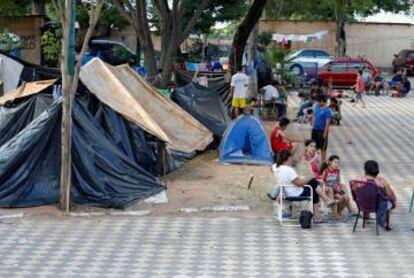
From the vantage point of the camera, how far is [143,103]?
1521cm

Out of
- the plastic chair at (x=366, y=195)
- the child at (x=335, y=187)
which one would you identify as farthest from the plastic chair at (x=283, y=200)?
the plastic chair at (x=366, y=195)

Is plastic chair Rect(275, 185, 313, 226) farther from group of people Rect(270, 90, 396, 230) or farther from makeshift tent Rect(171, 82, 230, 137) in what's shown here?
makeshift tent Rect(171, 82, 230, 137)

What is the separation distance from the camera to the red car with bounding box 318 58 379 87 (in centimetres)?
3322

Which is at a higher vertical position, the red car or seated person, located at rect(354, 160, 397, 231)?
the red car

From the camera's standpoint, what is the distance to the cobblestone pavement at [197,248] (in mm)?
8844

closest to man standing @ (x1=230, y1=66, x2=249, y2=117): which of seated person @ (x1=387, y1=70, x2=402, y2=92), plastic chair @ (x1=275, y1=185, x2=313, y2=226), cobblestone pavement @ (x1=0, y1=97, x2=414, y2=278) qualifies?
cobblestone pavement @ (x1=0, y1=97, x2=414, y2=278)

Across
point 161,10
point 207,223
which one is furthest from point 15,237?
point 161,10

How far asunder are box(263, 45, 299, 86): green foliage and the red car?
5.58 ft

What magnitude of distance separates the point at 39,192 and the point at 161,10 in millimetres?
9397

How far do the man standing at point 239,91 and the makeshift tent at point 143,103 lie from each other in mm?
5312

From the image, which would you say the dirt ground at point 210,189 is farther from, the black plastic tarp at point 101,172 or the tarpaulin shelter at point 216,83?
the tarpaulin shelter at point 216,83

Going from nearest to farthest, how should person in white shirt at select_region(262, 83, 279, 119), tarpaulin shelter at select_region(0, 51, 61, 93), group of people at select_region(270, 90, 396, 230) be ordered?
group of people at select_region(270, 90, 396, 230), tarpaulin shelter at select_region(0, 51, 61, 93), person in white shirt at select_region(262, 83, 279, 119)

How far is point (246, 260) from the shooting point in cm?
924

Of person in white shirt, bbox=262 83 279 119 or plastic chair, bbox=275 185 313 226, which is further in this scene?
person in white shirt, bbox=262 83 279 119
